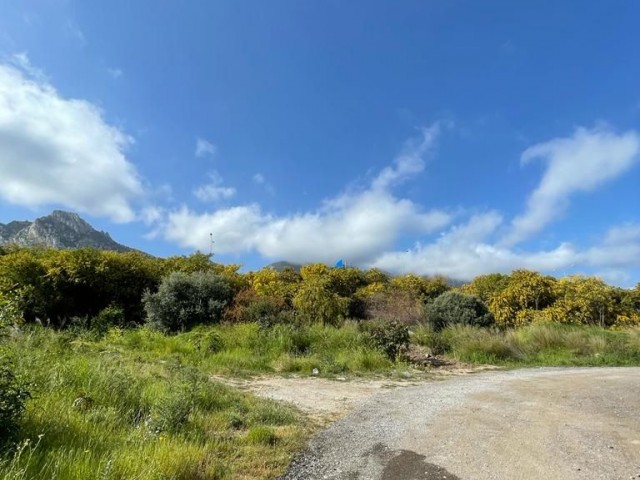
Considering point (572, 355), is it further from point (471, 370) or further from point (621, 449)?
point (621, 449)

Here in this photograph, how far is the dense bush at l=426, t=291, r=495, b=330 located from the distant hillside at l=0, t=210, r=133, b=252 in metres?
63.4

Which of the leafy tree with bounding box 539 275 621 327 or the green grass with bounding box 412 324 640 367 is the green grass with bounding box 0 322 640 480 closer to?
the green grass with bounding box 412 324 640 367

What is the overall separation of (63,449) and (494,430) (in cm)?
452

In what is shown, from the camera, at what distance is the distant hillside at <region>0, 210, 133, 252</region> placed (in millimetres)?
74250

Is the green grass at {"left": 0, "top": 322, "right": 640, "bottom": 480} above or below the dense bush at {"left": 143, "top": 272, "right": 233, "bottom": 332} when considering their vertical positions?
below

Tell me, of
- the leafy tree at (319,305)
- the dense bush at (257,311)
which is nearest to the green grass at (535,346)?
the leafy tree at (319,305)

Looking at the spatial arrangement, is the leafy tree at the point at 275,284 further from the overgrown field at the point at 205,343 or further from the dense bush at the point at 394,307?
the dense bush at the point at 394,307

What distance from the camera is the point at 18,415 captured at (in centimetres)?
363

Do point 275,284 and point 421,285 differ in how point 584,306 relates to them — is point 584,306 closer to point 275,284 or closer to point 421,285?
point 421,285

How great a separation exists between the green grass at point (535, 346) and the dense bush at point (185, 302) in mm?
6753

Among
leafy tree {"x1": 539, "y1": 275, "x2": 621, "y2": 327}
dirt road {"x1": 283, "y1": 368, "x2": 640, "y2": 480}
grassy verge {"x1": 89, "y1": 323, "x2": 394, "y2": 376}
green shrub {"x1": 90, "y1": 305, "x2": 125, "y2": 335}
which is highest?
leafy tree {"x1": 539, "y1": 275, "x2": 621, "y2": 327}

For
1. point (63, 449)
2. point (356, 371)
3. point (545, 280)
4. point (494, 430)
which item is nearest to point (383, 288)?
point (545, 280)

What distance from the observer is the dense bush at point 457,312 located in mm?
15539

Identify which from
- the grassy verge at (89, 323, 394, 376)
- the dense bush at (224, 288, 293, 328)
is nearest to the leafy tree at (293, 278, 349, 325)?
the dense bush at (224, 288, 293, 328)
